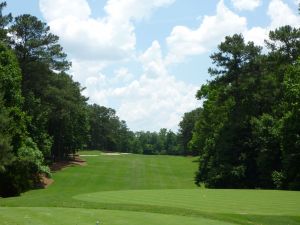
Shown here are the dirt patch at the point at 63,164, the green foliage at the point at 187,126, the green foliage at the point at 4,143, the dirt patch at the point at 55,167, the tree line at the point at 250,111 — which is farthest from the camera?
the green foliage at the point at 187,126

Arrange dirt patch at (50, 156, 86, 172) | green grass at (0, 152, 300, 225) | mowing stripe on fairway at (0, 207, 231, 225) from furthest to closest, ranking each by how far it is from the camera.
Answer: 1. dirt patch at (50, 156, 86, 172)
2. green grass at (0, 152, 300, 225)
3. mowing stripe on fairway at (0, 207, 231, 225)

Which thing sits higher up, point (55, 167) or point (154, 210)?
point (55, 167)

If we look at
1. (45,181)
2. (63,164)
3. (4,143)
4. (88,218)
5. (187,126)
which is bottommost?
(45,181)

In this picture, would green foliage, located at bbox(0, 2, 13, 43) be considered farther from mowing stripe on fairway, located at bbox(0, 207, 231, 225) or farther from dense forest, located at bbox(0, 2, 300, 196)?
mowing stripe on fairway, located at bbox(0, 207, 231, 225)

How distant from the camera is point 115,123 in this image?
172 m

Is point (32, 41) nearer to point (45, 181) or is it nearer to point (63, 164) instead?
point (45, 181)

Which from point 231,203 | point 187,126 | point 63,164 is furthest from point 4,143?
point 187,126

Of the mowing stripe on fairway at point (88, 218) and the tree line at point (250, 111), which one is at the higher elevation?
the tree line at point (250, 111)

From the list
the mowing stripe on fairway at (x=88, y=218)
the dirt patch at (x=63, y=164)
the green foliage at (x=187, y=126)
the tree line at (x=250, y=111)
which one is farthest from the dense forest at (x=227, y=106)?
the green foliage at (x=187, y=126)

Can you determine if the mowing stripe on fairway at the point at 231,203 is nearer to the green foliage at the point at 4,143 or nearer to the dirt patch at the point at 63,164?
the green foliage at the point at 4,143

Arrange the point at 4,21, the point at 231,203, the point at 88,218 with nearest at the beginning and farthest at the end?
the point at 88,218 → the point at 231,203 → the point at 4,21

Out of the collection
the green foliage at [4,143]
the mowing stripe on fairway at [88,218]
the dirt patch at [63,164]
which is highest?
the green foliage at [4,143]

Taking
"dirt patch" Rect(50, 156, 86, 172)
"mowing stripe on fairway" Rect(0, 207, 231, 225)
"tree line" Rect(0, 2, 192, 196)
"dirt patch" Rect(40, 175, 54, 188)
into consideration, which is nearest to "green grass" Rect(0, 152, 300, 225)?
"mowing stripe on fairway" Rect(0, 207, 231, 225)

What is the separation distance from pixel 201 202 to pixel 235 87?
1259 inches
